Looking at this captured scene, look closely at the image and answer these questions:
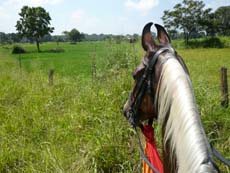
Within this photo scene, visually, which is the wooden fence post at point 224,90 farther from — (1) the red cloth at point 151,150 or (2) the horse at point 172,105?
(2) the horse at point 172,105

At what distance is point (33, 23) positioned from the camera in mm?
44375

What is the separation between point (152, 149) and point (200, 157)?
88 centimetres

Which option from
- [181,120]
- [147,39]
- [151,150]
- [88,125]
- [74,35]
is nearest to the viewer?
[181,120]

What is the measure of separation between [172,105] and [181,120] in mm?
94

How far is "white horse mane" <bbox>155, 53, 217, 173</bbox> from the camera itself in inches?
33.6

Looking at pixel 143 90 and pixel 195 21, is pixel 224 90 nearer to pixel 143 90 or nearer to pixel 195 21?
pixel 143 90

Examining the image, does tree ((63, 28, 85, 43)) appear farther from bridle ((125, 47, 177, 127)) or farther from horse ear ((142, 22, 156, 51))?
horse ear ((142, 22, 156, 51))

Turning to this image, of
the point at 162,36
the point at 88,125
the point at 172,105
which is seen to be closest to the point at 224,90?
the point at 88,125

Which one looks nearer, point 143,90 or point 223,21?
point 143,90

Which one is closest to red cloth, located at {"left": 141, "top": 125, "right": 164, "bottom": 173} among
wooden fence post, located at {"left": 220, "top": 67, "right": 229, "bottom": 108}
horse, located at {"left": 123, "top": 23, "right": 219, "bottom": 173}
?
horse, located at {"left": 123, "top": 23, "right": 219, "bottom": 173}

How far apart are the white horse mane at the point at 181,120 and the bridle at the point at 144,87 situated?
0.13ft

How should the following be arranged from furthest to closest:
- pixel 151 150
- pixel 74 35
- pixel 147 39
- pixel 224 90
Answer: pixel 74 35
pixel 224 90
pixel 151 150
pixel 147 39


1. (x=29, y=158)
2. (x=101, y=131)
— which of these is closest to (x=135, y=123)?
(x=101, y=131)

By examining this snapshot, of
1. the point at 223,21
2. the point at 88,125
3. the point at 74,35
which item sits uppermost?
the point at 74,35
